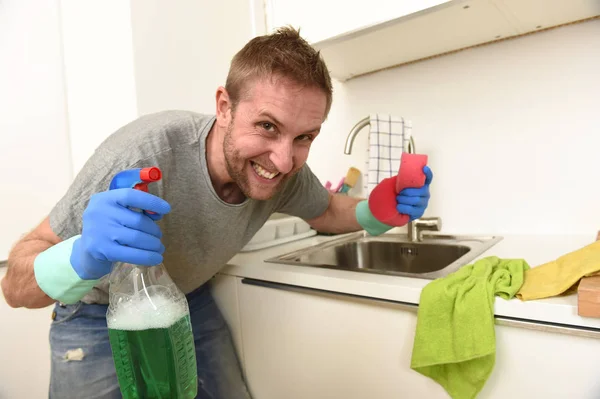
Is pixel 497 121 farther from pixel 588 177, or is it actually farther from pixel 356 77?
pixel 356 77

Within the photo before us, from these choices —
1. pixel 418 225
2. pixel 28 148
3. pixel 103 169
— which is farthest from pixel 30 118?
pixel 418 225

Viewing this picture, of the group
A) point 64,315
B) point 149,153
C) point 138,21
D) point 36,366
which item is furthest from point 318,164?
point 36,366

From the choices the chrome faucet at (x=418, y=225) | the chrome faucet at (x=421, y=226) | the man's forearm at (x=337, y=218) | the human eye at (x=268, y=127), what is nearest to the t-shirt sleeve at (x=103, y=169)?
the human eye at (x=268, y=127)

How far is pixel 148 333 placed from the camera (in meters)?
0.54

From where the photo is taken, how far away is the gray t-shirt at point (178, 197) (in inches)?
30.0

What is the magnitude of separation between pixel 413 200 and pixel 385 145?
370mm

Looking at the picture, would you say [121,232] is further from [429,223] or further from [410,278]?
[429,223]

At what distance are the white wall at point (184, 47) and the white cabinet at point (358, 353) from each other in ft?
2.15

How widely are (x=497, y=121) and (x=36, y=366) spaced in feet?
5.67

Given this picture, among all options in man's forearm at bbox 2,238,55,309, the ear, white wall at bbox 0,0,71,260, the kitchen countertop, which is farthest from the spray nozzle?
white wall at bbox 0,0,71,260

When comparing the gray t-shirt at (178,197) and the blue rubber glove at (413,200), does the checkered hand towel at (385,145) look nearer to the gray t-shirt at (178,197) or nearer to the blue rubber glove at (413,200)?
the blue rubber glove at (413,200)

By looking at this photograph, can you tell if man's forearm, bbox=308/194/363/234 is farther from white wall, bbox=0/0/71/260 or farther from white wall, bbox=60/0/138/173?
white wall, bbox=0/0/71/260

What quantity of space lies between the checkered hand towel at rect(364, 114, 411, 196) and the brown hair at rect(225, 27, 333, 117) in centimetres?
52

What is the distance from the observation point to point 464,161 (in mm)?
1383
